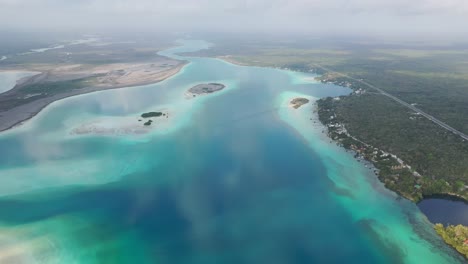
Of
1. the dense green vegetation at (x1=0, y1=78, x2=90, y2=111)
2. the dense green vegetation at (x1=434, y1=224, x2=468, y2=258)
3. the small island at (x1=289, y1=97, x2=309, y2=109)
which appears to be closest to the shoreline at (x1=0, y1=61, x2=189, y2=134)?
the dense green vegetation at (x1=0, y1=78, x2=90, y2=111)

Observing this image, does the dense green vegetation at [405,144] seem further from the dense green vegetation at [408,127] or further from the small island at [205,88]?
the small island at [205,88]

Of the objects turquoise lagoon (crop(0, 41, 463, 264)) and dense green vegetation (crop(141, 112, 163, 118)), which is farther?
dense green vegetation (crop(141, 112, 163, 118))

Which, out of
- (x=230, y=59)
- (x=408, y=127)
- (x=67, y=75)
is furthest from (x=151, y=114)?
(x=230, y=59)

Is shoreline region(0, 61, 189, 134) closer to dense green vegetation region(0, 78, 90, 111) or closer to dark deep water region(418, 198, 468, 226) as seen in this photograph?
dense green vegetation region(0, 78, 90, 111)

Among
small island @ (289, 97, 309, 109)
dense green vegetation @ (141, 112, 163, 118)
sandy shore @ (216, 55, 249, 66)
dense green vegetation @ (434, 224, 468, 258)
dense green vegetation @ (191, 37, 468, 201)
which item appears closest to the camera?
dense green vegetation @ (434, 224, 468, 258)

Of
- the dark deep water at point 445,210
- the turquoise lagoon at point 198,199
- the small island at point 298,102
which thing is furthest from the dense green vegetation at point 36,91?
the dark deep water at point 445,210

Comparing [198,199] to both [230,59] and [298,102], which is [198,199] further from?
[230,59]

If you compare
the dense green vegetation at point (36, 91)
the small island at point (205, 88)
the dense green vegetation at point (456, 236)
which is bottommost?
the dense green vegetation at point (36, 91)
